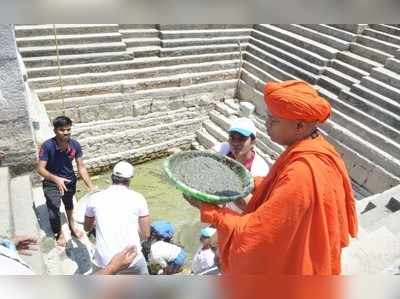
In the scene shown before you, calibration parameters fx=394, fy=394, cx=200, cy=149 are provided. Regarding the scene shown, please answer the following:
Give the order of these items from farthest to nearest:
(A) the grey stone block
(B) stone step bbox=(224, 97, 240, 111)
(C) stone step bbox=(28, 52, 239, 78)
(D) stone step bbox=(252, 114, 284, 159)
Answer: (B) stone step bbox=(224, 97, 240, 111) → (A) the grey stone block → (D) stone step bbox=(252, 114, 284, 159) → (C) stone step bbox=(28, 52, 239, 78)

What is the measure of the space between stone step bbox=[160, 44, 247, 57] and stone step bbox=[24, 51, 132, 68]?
82 cm

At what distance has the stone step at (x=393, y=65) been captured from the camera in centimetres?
723

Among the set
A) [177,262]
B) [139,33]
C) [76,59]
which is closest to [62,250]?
[177,262]

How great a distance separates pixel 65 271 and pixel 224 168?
2439mm

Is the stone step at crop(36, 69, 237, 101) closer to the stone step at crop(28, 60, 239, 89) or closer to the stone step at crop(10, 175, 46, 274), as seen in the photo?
the stone step at crop(28, 60, 239, 89)

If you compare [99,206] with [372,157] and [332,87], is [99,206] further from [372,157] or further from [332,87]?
[332,87]

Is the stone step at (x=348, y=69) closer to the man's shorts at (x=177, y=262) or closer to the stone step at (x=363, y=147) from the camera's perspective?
the stone step at (x=363, y=147)

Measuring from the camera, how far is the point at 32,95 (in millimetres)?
6699

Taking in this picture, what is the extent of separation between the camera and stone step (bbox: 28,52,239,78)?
6941mm

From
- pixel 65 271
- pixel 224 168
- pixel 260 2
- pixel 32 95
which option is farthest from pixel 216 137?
pixel 260 2

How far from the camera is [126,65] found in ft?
25.2

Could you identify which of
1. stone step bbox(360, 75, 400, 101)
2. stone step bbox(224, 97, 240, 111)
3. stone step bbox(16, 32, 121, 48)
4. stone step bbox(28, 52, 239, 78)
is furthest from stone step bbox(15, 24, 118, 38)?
stone step bbox(360, 75, 400, 101)

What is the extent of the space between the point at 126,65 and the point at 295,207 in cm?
651

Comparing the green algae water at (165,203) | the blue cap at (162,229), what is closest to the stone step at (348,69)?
the green algae water at (165,203)
